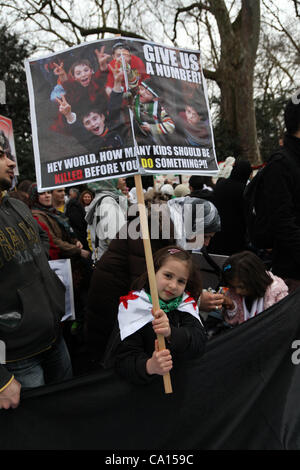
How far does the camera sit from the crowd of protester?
1964mm

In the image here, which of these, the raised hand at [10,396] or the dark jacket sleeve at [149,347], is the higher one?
the dark jacket sleeve at [149,347]

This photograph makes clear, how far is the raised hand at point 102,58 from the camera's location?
73.7 inches

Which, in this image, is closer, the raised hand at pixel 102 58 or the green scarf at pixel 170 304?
the raised hand at pixel 102 58

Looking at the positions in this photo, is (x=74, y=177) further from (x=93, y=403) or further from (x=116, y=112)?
(x=93, y=403)

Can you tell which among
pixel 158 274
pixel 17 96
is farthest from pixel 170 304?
pixel 17 96

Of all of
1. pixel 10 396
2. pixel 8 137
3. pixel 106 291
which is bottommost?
pixel 10 396

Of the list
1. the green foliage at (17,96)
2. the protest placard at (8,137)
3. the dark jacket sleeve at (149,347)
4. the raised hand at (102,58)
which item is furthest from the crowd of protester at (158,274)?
the green foliage at (17,96)

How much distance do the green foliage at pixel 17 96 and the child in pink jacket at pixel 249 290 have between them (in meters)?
12.7

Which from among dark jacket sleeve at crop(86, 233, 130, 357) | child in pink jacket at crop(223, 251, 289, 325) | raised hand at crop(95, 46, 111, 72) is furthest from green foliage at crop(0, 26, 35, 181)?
raised hand at crop(95, 46, 111, 72)

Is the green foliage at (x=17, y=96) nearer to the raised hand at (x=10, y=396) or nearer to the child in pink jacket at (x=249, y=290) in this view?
the child in pink jacket at (x=249, y=290)

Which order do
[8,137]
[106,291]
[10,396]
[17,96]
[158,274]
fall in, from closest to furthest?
[10,396], [158,274], [106,291], [8,137], [17,96]

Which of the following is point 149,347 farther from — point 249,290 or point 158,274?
point 249,290

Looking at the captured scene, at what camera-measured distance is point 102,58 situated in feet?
6.15

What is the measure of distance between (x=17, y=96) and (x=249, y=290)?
14866 mm
